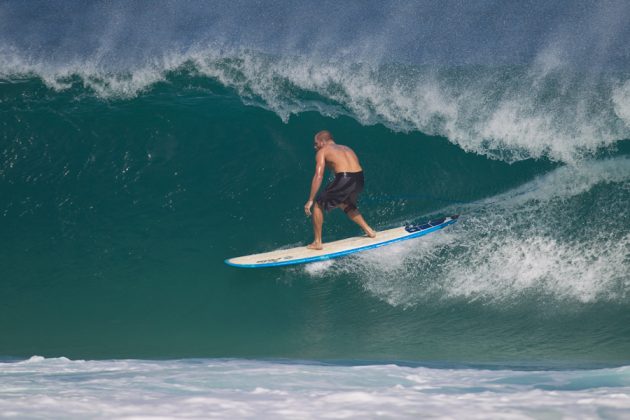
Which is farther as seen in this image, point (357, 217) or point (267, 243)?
point (267, 243)

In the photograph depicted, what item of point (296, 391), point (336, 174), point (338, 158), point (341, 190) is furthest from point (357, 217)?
point (296, 391)

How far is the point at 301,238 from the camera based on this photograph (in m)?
7.77

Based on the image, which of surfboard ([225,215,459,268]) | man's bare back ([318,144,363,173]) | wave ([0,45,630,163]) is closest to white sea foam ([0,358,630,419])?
surfboard ([225,215,459,268])

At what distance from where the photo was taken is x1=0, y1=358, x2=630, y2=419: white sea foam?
454 cm

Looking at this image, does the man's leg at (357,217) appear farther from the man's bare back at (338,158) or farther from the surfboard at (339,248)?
the man's bare back at (338,158)

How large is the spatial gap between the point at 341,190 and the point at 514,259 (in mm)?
1847

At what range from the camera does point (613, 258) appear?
7164mm

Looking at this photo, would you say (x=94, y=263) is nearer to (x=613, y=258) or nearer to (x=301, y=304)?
(x=301, y=304)

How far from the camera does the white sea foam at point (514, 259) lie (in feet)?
23.0

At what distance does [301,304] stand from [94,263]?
2272mm

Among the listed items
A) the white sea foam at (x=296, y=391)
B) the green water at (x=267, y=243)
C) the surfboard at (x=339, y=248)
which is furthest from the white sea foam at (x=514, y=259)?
the white sea foam at (x=296, y=391)

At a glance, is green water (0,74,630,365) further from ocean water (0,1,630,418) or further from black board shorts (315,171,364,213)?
black board shorts (315,171,364,213)

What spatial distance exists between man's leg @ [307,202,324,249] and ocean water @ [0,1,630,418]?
32 cm

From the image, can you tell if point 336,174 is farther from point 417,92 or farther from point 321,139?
point 417,92
